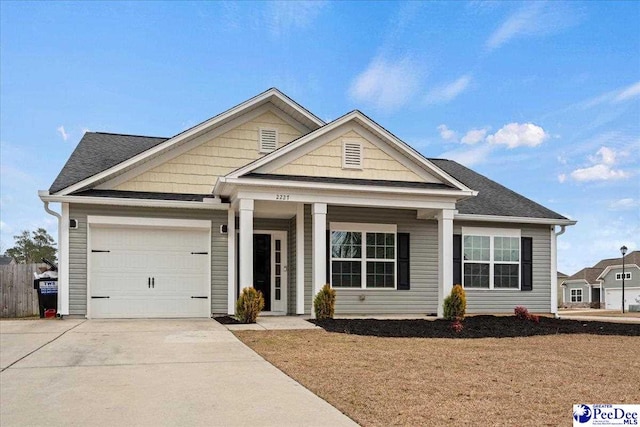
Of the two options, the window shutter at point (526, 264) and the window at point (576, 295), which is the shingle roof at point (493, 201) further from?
the window at point (576, 295)

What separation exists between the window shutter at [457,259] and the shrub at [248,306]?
6.48 m

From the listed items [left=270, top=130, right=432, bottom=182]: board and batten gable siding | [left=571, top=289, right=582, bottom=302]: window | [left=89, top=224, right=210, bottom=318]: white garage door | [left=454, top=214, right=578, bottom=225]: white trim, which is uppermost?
[left=270, top=130, right=432, bottom=182]: board and batten gable siding

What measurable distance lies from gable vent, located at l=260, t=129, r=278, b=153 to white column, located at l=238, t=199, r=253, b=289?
9.55 ft

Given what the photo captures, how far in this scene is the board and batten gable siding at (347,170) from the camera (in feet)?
47.1

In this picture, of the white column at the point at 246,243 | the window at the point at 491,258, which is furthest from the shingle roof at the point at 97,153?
the window at the point at 491,258

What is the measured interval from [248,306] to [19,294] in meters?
7.23

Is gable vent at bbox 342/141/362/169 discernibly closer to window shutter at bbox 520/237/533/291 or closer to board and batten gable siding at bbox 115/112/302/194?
board and batten gable siding at bbox 115/112/302/194

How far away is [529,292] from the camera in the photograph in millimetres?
17906

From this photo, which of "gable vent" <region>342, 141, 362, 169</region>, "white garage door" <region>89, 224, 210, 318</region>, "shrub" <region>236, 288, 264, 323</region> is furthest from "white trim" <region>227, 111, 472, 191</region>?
"white garage door" <region>89, 224, 210, 318</region>

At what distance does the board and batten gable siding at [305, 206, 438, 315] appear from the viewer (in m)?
16.0

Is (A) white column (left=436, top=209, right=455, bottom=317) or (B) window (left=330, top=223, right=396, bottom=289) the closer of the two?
(A) white column (left=436, top=209, right=455, bottom=317)

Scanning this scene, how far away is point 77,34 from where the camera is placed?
584 inches

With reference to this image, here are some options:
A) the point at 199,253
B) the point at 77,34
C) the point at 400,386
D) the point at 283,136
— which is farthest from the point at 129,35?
the point at 400,386

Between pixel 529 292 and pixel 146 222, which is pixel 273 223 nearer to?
pixel 146 222
